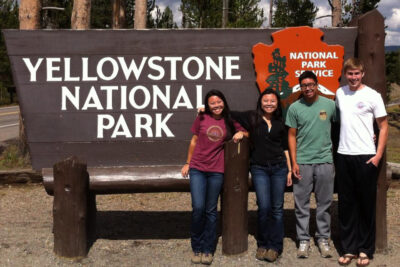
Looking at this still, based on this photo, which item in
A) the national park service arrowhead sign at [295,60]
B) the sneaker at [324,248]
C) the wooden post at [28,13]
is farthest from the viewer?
the wooden post at [28,13]

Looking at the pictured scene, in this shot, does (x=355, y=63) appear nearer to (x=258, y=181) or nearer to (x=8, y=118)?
(x=258, y=181)

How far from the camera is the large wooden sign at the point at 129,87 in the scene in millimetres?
4309

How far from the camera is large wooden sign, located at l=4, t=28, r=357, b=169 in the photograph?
14.1 feet

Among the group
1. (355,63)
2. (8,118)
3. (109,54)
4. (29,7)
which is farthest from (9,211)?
(8,118)

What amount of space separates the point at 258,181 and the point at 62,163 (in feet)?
5.84

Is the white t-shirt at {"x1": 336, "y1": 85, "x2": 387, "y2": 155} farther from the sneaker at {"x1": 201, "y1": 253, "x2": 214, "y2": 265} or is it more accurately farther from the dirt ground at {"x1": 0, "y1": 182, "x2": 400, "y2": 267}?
the sneaker at {"x1": 201, "y1": 253, "x2": 214, "y2": 265}

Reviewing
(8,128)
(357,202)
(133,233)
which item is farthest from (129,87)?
(8,128)

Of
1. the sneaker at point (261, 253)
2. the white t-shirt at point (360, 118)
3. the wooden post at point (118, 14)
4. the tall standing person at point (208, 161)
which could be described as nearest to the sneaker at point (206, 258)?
the tall standing person at point (208, 161)

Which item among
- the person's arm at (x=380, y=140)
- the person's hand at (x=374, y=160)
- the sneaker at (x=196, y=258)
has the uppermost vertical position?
the person's arm at (x=380, y=140)

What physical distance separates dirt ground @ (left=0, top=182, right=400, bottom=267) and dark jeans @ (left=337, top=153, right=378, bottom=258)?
0.21 meters

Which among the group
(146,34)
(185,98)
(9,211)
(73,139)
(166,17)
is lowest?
(9,211)

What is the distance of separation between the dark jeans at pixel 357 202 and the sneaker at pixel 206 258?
4.07ft

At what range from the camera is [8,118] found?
22312 millimetres

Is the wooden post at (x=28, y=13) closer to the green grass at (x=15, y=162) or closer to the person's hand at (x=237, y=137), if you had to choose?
the green grass at (x=15, y=162)
